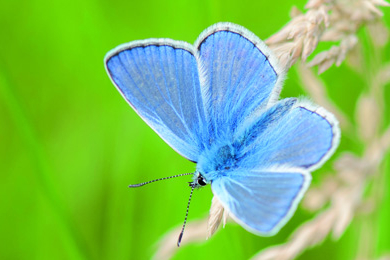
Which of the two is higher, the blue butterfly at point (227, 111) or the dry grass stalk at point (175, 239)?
the blue butterfly at point (227, 111)

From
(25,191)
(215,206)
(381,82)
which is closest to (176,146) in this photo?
(215,206)

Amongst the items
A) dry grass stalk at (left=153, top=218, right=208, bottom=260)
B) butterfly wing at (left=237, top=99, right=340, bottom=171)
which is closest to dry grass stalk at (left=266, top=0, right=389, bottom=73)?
butterfly wing at (left=237, top=99, right=340, bottom=171)

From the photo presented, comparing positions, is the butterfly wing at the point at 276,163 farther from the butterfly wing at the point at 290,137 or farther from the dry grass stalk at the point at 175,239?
the dry grass stalk at the point at 175,239

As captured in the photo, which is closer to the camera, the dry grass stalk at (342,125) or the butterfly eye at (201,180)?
the dry grass stalk at (342,125)

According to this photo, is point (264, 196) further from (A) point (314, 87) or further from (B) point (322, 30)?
(A) point (314, 87)

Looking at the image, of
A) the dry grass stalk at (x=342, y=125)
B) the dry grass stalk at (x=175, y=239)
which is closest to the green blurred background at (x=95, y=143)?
the dry grass stalk at (x=175, y=239)

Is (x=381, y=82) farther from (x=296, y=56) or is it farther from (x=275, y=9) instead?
(x=275, y=9)

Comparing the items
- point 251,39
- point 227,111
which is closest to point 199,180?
point 227,111
